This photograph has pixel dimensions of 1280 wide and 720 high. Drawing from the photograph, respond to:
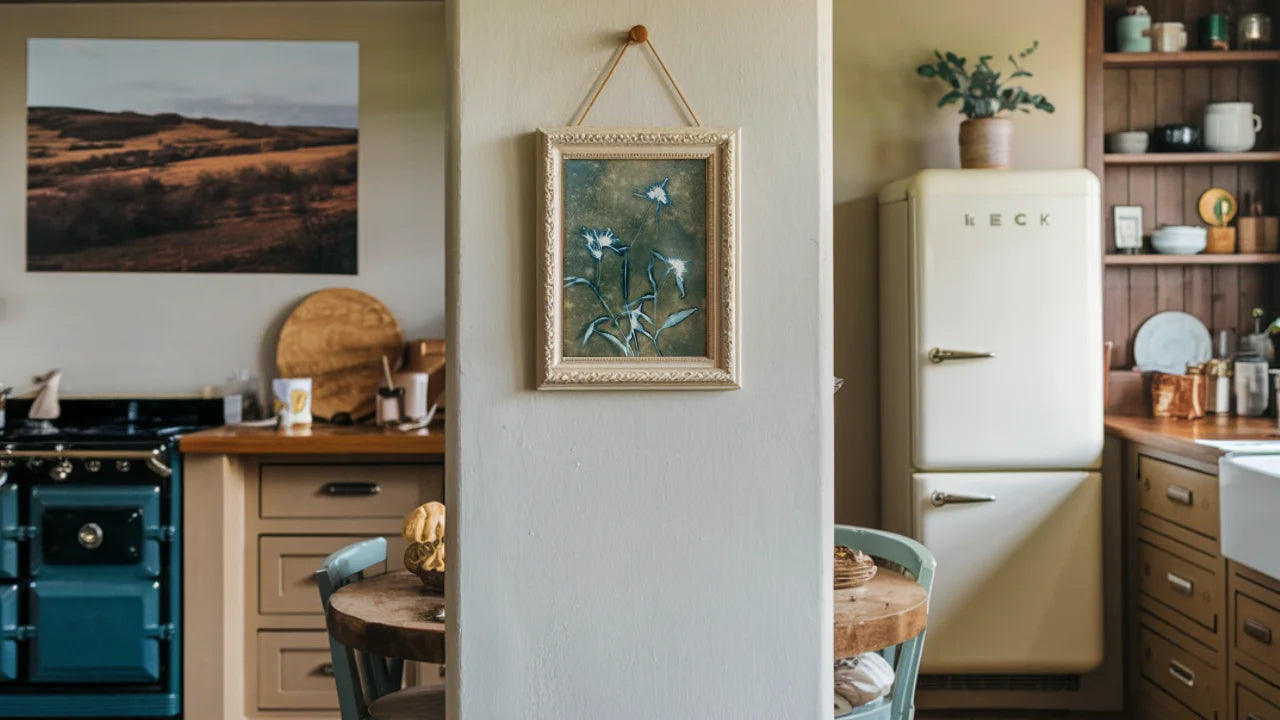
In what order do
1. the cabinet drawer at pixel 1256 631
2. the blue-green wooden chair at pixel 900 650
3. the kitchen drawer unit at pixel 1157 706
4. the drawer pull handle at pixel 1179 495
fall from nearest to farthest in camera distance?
the blue-green wooden chair at pixel 900 650 → the cabinet drawer at pixel 1256 631 → the drawer pull handle at pixel 1179 495 → the kitchen drawer unit at pixel 1157 706

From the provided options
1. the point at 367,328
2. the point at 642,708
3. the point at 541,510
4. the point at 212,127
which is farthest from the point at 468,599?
the point at 212,127

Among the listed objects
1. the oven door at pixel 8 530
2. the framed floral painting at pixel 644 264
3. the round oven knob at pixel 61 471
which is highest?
the framed floral painting at pixel 644 264

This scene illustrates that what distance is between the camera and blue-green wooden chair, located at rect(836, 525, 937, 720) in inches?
94.4

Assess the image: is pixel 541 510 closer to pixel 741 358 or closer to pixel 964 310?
pixel 741 358

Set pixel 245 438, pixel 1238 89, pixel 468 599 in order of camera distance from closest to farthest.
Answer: pixel 468 599, pixel 245 438, pixel 1238 89

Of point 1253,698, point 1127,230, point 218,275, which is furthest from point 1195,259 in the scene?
point 218,275

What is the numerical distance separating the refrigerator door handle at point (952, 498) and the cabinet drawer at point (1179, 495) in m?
0.48

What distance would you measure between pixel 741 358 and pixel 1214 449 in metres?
1.83

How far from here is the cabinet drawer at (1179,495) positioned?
3159mm

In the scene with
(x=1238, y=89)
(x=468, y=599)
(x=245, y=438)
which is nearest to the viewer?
(x=468, y=599)

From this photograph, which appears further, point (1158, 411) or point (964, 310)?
point (1158, 411)

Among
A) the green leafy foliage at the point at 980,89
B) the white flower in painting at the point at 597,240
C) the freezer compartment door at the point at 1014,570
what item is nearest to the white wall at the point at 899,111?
the green leafy foliage at the point at 980,89

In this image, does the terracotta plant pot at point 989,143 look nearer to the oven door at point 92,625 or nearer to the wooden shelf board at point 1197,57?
the wooden shelf board at point 1197,57

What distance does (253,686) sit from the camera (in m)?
3.63
